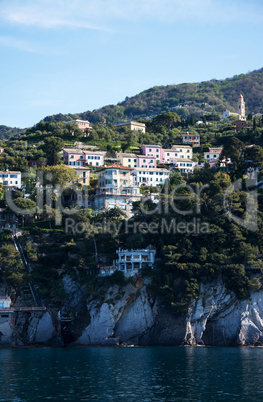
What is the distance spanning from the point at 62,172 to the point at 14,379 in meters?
56.3

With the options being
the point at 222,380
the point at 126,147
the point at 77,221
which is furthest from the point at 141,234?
the point at 126,147

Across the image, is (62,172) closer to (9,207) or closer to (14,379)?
(9,207)

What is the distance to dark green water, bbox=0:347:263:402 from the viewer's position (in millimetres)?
45719

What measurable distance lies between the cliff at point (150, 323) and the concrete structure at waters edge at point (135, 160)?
42.5m

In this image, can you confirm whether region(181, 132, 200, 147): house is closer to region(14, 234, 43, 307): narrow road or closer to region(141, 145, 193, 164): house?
region(141, 145, 193, 164): house

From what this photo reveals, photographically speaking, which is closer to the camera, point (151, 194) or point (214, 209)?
point (214, 209)

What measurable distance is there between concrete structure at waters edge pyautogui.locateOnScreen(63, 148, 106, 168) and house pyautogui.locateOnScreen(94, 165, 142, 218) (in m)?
9.79

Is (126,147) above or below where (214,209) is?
above

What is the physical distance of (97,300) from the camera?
8175 cm

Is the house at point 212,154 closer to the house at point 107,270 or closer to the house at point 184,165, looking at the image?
the house at point 184,165

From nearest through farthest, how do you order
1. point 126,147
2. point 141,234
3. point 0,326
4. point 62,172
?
point 0,326, point 141,234, point 62,172, point 126,147

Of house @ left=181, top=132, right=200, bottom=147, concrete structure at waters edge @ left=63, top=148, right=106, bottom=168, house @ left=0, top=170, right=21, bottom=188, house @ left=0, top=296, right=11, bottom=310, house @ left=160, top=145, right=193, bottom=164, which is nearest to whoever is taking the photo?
house @ left=0, top=296, right=11, bottom=310

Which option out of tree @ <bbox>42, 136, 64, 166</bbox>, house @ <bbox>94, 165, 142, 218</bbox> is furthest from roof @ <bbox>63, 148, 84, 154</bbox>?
house @ <bbox>94, 165, 142, 218</bbox>

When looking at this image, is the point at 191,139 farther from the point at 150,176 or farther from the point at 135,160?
the point at 150,176
